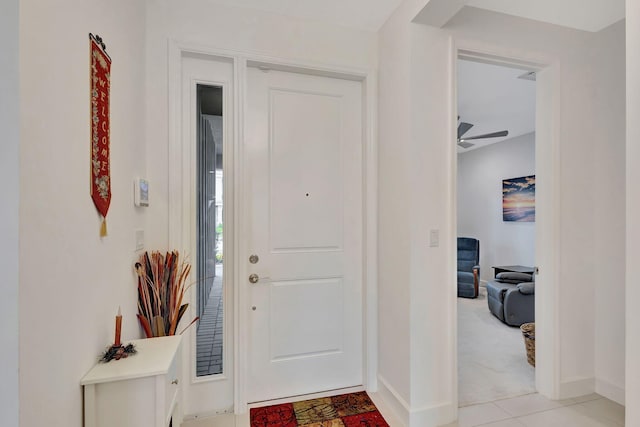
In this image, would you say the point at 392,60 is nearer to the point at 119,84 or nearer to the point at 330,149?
the point at 330,149

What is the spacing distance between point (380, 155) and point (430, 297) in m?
1.00

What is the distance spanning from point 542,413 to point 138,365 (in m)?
2.36

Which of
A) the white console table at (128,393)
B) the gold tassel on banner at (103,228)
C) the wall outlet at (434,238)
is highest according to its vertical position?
the gold tassel on banner at (103,228)

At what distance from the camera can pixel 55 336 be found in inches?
37.3

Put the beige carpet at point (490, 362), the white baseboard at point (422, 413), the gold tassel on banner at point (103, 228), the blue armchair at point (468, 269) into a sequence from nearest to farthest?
the gold tassel on banner at point (103, 228) → the white baseboard at point (422, 413) → the beige carpet at point (490, 362) → the blue armchair at point (468, 269)

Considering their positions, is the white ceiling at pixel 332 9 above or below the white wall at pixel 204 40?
above

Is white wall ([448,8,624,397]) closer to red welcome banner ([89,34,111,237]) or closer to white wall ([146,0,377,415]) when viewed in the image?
white wall ([146,0,377,415])

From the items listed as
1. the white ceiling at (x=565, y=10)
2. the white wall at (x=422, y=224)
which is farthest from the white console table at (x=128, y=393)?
the white ceiling at (x=565, y=10)

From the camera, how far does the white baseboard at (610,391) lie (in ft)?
6.77

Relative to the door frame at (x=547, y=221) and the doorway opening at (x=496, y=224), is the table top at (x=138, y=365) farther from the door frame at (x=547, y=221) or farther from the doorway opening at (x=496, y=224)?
the door frame at (x=547, y=221)

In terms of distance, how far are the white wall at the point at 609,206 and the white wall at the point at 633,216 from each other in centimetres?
148

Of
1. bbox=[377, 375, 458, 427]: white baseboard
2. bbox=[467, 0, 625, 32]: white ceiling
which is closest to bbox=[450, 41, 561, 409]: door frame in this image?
bbox=[467, 0, 625, 32]: white ceiling

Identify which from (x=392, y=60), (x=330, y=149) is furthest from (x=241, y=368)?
(x=392, y=60)

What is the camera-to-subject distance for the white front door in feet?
6.79
